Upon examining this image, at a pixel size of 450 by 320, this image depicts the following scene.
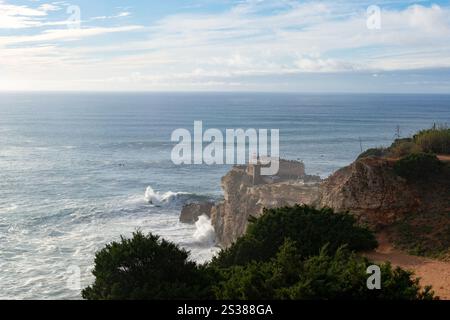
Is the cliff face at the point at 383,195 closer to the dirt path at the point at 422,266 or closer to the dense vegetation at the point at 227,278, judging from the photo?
the dirt path at the point at 422,266

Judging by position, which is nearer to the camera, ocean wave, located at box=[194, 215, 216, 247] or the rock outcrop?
ocean wave, located at box=[194, 215, 216, 247]

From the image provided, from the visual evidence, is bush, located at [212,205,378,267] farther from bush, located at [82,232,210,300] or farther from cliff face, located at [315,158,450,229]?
bush, located at [82,232,210,300]

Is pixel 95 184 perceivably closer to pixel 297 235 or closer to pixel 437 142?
pixel 437 142

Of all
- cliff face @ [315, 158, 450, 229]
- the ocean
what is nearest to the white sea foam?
the ocean

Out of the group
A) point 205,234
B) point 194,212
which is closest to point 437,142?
point 205,234

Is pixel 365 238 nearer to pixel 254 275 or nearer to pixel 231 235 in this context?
pixel 254 275

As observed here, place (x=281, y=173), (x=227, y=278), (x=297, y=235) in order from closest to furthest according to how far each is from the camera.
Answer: (x=227, y=278), (x=297, y=235), (x=281, y=173)
